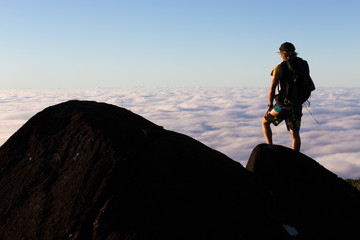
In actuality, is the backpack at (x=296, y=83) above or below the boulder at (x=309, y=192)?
above

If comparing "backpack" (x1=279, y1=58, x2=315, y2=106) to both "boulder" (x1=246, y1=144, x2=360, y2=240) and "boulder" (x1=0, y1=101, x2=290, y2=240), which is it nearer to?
"boulder" (x1=246, y1=144, x2=360, y2=240)

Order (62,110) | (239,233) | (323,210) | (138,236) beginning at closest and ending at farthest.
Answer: (138,236) → (239,233) → (62,110) → (323,210)

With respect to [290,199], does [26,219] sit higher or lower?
higher

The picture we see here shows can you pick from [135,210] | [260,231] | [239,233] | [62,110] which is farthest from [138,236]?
[62,110]

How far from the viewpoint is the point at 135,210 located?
4562 millimetres

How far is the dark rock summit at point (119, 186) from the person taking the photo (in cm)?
459

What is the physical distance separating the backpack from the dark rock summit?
401cm

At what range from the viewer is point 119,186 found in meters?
4.80

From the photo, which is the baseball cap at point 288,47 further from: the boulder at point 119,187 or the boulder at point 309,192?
the boulder at point 119,187

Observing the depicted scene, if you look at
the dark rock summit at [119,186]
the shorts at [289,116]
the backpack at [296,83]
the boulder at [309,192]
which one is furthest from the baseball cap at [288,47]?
the dark rock summit at [119,186]

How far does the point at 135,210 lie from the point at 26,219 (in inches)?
71.2

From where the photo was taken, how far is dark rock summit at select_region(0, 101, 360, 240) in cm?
459

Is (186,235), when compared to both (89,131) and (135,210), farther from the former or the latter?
(89,131)

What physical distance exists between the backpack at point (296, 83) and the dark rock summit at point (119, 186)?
401cm
